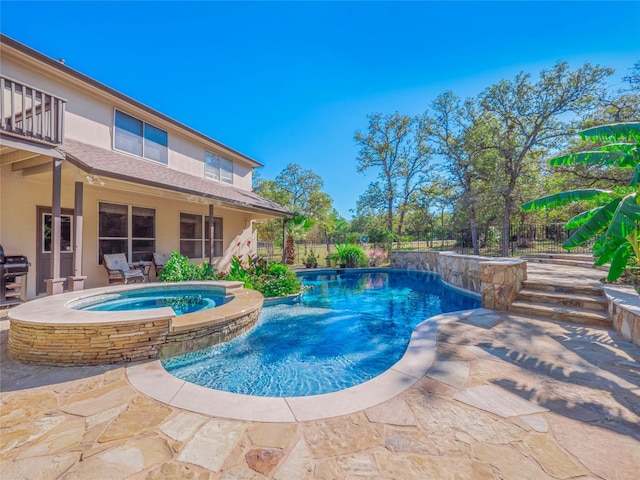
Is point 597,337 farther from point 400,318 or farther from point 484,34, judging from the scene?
point 484,34

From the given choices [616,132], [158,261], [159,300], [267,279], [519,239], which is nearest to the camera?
[616,132]

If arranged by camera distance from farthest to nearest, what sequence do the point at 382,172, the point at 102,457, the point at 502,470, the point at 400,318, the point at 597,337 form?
the point at 382,172, the point at 400,318, the point at 597,337, the point at 102,457, the point at 502,470

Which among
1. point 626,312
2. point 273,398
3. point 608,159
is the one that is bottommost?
point 273,398

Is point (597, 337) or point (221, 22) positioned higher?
point (221, 22)

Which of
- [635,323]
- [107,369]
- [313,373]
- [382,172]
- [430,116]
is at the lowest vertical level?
[313,373]

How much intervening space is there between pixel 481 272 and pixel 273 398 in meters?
5.55

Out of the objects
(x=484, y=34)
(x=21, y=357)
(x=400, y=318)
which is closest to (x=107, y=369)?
A: (x=21, y=357)

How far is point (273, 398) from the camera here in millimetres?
2754

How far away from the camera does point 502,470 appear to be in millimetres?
1777

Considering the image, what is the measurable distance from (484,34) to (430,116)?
34.6ft

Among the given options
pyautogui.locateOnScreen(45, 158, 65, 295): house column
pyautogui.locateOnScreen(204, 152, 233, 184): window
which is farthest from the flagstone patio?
pyautogui.locateOnScreen(204, 152, 233, 184): window

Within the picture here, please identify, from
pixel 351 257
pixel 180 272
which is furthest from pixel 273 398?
pixel 351 257

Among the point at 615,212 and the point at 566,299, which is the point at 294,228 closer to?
the point at 566,299

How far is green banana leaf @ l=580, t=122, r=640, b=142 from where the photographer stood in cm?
439
